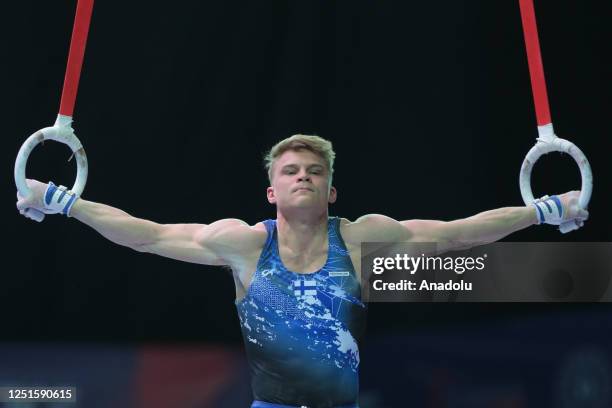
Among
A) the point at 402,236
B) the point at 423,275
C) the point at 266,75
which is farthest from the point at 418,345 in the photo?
the point at 266,75

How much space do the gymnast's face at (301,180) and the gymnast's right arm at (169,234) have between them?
0.77 ft

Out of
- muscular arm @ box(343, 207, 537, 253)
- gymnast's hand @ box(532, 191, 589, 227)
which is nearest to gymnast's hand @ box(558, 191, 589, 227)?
gymnast's hand @ box(532, 191, 589, 227)

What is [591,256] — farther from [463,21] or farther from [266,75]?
[266,75]

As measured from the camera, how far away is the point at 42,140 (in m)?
3.84

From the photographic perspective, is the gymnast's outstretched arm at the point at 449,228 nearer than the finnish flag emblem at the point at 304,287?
No

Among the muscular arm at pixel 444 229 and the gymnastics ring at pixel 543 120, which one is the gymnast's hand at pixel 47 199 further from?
the gymnastics ring at pixel 543 120

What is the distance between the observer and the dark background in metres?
5.07

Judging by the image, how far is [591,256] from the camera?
5312 mm

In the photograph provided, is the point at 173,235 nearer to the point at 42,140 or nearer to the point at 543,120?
the point at 42,140

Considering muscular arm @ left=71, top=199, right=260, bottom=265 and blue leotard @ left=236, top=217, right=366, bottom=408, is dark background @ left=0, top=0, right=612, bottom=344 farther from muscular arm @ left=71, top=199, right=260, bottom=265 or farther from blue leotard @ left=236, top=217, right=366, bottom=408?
blue leotard @ left=236, top=217, right=366, bottom=408

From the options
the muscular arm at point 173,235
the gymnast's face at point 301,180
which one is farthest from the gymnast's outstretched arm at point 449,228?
the muscular arm at point 173,235

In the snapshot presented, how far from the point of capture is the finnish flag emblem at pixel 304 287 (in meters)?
3.80

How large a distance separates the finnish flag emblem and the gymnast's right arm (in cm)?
26

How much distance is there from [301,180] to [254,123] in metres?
1.49
